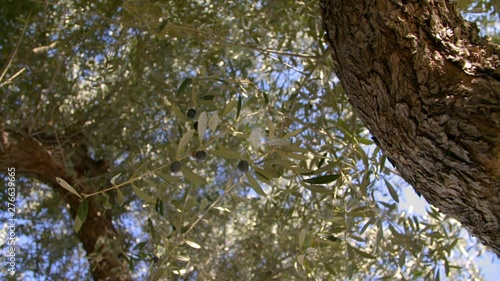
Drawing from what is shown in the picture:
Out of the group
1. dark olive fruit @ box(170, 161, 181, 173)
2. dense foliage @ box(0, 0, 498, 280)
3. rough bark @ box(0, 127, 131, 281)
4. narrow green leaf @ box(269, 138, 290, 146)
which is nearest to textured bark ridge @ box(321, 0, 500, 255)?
narrow green leaf @ box(269, 138, 290, 146)

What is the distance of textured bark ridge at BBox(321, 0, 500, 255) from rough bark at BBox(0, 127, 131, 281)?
1863mm

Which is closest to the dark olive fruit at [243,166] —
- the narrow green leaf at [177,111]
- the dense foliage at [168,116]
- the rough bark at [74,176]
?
the narrow green leaf at [177,111]

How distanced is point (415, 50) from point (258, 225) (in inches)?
84.5

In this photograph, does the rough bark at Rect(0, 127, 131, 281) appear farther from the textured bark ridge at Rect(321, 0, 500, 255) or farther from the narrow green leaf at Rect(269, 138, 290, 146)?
the textured bark ridge at Rect(321, 0, 500, 255)

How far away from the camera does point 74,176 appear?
303 cm

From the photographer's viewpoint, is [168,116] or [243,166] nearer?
[243,166]

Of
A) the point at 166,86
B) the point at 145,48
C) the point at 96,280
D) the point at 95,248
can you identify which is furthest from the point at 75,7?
the point at 96,280

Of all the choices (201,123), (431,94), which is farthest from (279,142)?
(431,94)

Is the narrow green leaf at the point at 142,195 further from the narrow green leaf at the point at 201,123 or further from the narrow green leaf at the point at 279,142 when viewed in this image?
the narrow green leaf at the point at 279,142

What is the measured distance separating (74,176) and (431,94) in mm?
2165

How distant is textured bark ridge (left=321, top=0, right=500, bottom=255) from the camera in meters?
1.28

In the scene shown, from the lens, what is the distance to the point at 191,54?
3.56 metres

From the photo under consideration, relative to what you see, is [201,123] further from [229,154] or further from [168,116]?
[168,116]

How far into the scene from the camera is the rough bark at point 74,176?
300 cm
